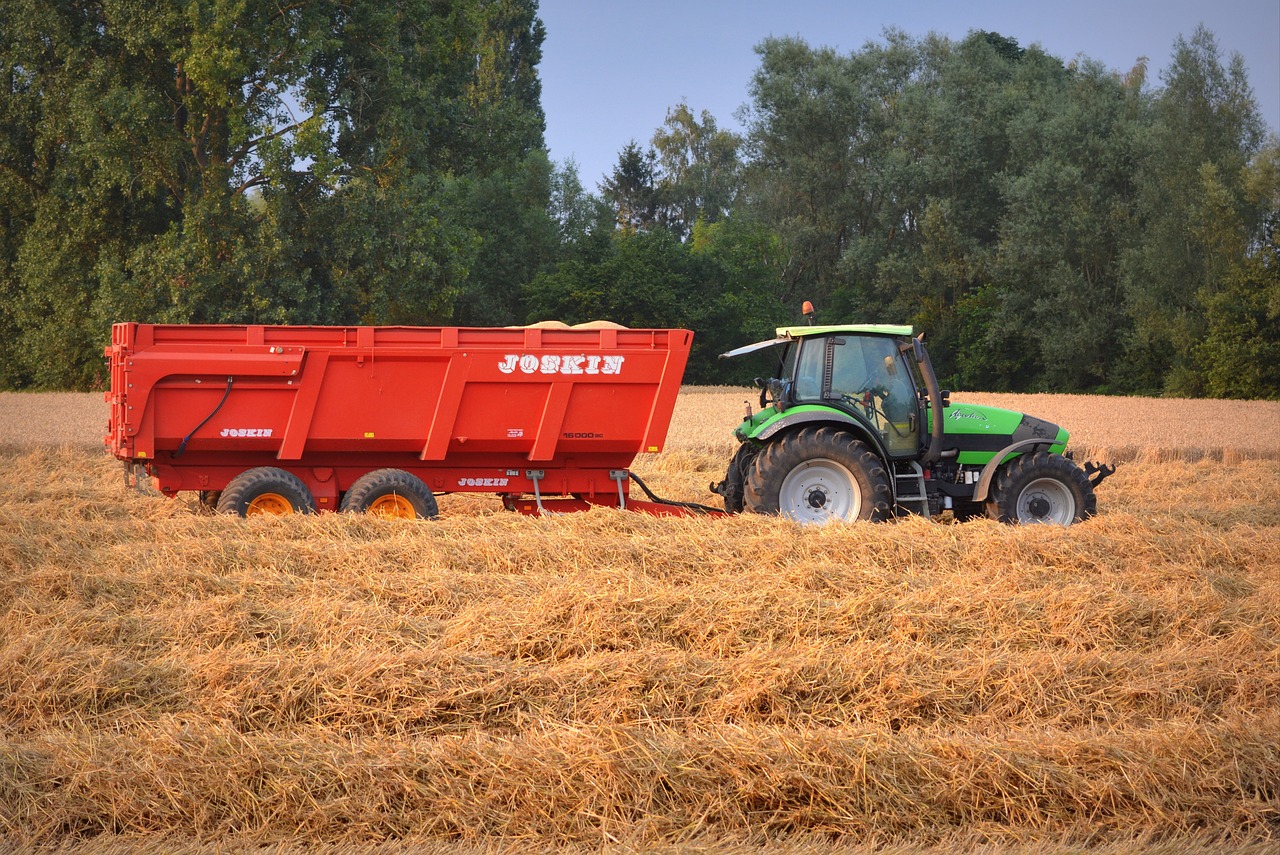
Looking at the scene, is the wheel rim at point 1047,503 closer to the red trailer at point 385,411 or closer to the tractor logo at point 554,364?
the red trailer at point 385,411

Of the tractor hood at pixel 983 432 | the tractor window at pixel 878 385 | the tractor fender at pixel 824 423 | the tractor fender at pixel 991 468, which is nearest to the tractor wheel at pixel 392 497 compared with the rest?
the tractor fender at pixel 824 423

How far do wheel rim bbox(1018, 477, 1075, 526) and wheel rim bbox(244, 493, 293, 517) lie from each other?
239 inches

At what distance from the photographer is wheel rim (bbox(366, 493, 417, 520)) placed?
938 cm

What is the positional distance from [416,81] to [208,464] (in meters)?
20.4

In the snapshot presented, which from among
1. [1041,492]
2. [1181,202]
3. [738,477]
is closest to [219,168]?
[738,477]

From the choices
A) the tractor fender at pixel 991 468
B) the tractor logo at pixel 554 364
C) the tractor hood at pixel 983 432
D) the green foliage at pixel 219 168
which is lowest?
the tractor fender at pixel 991 468

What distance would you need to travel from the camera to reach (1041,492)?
370 inches

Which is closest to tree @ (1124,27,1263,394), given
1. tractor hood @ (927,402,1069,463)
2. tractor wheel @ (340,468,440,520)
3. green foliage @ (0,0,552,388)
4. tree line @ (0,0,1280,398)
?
tree line @ (0,0,1280,398)

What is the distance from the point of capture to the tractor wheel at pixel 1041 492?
Result: 363 inches

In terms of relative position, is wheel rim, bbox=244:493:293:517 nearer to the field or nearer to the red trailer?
the red trailer

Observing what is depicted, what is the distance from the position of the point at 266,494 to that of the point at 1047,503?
21.3ft

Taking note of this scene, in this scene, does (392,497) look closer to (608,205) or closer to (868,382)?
(868,382)

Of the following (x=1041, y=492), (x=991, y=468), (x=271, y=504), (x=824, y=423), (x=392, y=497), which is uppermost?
(x=824, y=423)

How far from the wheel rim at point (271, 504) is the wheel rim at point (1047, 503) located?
6069 mm
